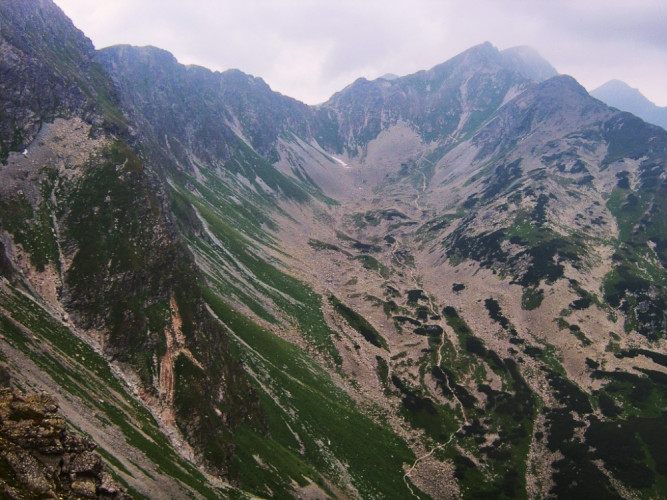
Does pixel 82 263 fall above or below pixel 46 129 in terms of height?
below

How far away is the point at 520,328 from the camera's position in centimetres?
12262

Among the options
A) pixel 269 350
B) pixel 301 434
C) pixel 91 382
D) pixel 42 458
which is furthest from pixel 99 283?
pixel 42 458

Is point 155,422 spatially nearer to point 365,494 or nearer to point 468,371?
point 365,494

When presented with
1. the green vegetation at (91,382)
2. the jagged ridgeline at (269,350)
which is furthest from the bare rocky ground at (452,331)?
→ the green vegetation at (91,382)

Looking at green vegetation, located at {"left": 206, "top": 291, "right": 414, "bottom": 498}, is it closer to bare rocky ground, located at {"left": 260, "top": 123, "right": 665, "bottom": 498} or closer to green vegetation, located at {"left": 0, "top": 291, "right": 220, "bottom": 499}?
bare rocky ground, located at {"left": 260, "top": 123, "right": 665, "bottom": 498}

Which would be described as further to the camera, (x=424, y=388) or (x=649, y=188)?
(x=649, y=188)

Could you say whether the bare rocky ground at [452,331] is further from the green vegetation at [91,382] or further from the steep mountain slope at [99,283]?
the green vegetation at [91,382]

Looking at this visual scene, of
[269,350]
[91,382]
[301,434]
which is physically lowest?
[301,434]

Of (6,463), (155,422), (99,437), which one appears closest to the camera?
(6,463)

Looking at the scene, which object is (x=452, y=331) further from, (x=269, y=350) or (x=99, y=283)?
(x=99, y=283)

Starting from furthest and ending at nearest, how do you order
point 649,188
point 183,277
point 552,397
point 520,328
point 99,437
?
1. point 649,188
2. point 520,328
3. point 552,397
4. point 183,277
5. point 99,437

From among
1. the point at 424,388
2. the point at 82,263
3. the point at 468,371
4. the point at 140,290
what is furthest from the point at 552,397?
the point at 82,263

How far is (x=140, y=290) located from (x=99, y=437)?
109 feet

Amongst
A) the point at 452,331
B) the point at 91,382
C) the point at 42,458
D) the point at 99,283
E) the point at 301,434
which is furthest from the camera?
the point at 452,331
